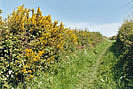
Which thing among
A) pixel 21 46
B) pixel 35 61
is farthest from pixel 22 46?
pixel 35 61

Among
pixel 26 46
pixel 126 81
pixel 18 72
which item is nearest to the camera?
pixel 18 72

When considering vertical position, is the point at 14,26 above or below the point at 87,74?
above

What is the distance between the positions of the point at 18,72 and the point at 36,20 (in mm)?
2335

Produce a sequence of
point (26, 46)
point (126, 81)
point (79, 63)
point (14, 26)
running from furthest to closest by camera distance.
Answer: point (79, 63), point (126, 81), point (26, 46), point (14, 26)

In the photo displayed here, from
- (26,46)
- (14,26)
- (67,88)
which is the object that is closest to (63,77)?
(67,88)

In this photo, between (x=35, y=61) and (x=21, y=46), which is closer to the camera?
(x=21, y=46)

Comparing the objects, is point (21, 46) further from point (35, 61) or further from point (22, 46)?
point (35, 61)

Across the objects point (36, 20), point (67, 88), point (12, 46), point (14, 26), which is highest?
point (36, 20)

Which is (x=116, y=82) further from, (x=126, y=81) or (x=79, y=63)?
(x=79, y=63)

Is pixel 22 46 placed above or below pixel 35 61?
above

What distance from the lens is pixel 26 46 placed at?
468 centimetres

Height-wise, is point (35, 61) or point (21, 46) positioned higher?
point (21, 46)

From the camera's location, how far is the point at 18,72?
3.97 meters

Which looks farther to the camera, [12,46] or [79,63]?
[79,63]
